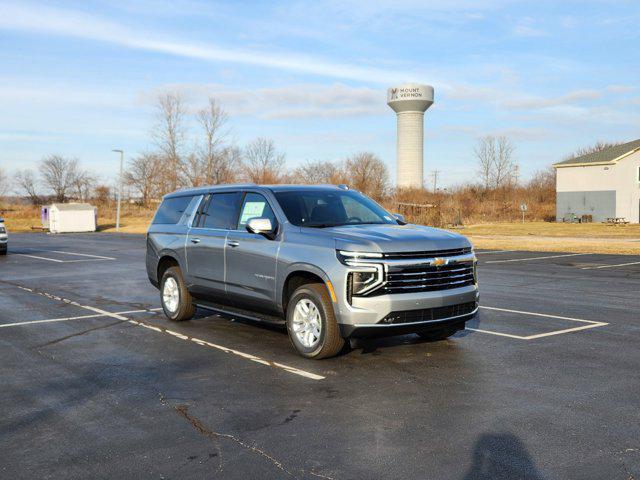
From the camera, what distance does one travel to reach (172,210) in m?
9.88

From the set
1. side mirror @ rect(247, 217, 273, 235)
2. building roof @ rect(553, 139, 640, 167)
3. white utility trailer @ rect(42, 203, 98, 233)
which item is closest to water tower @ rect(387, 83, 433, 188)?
building roof @ rect(553, 139, 640, 167)

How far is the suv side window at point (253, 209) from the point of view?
7922mm

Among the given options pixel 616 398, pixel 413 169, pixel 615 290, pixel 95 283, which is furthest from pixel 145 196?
pixel 616 398

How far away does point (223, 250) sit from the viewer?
27.2 feet

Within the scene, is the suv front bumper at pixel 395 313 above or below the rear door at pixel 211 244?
below

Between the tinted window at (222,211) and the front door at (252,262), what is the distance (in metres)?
0.18

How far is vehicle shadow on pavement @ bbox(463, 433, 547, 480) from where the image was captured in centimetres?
399

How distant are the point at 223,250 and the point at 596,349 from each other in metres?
4.70

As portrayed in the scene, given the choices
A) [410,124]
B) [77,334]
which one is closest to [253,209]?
[77,334]

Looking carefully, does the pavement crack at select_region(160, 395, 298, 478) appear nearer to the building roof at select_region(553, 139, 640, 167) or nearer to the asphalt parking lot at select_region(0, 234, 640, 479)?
the asphalt parking lot at select_region(0, 234, 640, 479)

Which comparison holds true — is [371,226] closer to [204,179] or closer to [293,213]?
[293,213]

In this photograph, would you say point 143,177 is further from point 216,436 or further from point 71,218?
point 216,436

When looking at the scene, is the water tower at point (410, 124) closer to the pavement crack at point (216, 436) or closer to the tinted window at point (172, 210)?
the tinted window at point (172, 210)

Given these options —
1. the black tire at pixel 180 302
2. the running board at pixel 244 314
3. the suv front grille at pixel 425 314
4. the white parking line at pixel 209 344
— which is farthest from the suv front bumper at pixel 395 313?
the black tire at pixel 180 302
